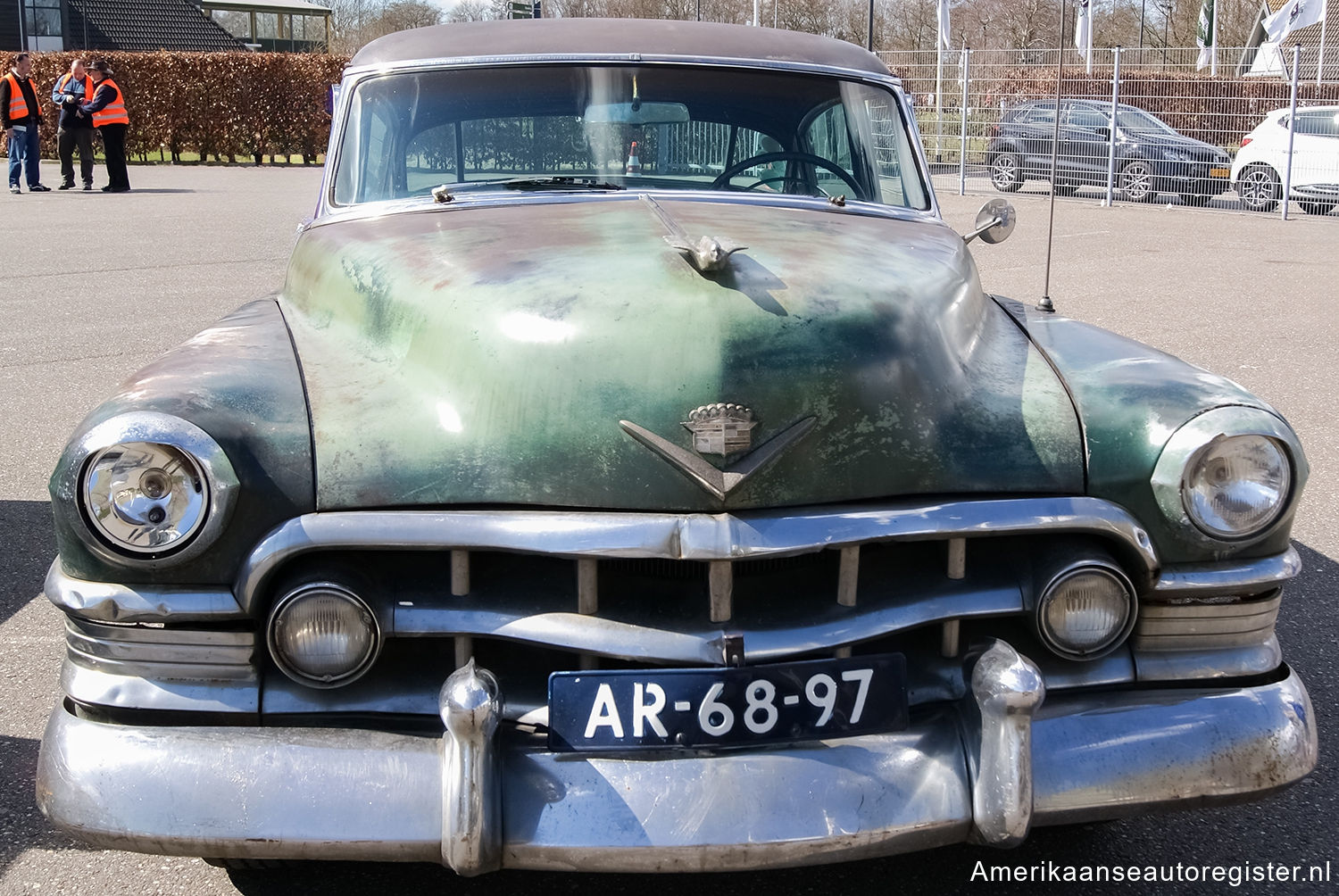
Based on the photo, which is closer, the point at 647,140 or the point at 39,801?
the point at 39,801

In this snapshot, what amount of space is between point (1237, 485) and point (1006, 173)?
17826 mm

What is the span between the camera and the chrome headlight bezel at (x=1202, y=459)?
2.46m

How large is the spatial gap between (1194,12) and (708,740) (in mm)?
45470

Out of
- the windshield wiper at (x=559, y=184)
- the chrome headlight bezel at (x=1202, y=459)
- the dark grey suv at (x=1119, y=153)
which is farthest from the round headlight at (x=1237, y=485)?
the dark grey suv at (x=1119, y=153)

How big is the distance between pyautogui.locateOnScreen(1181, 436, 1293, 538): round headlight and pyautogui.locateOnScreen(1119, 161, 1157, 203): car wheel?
16.3 metres

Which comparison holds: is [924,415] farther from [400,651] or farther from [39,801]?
[39,801]

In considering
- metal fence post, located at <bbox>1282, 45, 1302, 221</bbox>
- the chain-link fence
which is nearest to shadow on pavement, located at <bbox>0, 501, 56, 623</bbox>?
the chain-link fence

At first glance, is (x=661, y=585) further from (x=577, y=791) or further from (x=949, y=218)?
(x=949, y=218)

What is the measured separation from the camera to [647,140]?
3.73m

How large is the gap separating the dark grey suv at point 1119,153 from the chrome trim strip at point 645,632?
1544 cm

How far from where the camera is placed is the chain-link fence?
16.3 m

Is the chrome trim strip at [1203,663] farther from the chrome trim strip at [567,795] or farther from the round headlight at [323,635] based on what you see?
the round headlight at [323,635]

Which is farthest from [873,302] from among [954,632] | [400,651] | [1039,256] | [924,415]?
[1039,256]

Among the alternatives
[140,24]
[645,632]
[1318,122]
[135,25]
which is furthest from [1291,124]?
[140,24]
